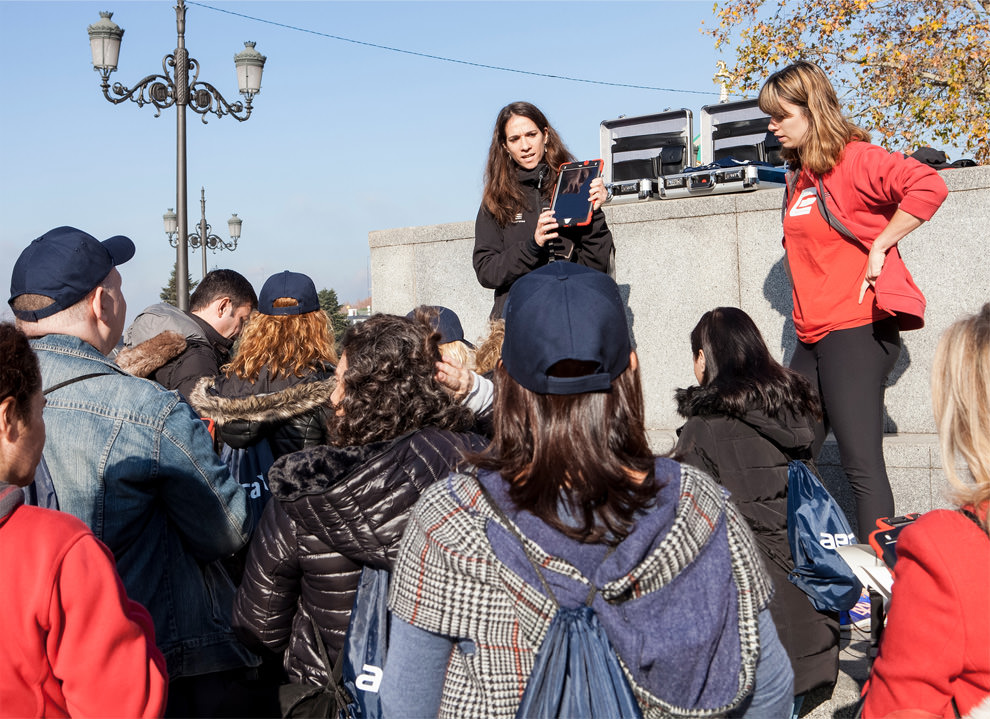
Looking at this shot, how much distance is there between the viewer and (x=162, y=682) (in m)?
1.90

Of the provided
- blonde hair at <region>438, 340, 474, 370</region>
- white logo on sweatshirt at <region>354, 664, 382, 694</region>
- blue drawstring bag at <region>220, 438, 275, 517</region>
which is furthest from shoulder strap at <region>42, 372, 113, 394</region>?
blonde hair at <region>438, 340, 474, 370</region>

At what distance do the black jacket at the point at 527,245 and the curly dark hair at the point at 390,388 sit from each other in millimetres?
2082

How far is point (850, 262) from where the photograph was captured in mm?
4727

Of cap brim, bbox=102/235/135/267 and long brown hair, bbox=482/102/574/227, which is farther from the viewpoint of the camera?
long brown hair, bbox=482/102/574/227

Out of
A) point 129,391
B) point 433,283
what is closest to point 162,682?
point 129,391

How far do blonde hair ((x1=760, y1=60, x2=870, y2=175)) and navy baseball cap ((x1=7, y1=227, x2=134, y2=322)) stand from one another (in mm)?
3348

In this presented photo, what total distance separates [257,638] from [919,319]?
10.7 ft

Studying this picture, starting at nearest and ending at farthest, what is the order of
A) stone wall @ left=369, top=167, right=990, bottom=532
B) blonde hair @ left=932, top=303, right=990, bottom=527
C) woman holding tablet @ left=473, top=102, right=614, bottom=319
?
blonde hair @ left=932, top=303, right=990, bottom=527 < woman holding tablet @ left=473, top=102, right=614, bottom=319 < stone wall @ left=369, top=167, right=990, bottom=532

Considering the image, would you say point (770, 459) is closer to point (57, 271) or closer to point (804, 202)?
point (804, 202)

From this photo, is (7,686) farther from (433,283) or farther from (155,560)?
(433,283)

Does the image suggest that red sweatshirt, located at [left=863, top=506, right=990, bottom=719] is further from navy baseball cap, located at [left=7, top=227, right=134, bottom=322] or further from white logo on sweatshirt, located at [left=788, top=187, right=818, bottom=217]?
white logo on sweatshirt, located at [left=788, top=187, right=818, bottom=217]

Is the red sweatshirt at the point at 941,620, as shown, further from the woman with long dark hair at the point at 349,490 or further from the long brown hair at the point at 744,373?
the long brown hair at the point at 744,373

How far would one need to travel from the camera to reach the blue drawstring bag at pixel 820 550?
3.62 m

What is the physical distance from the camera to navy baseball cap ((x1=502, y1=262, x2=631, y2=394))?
1.69m
